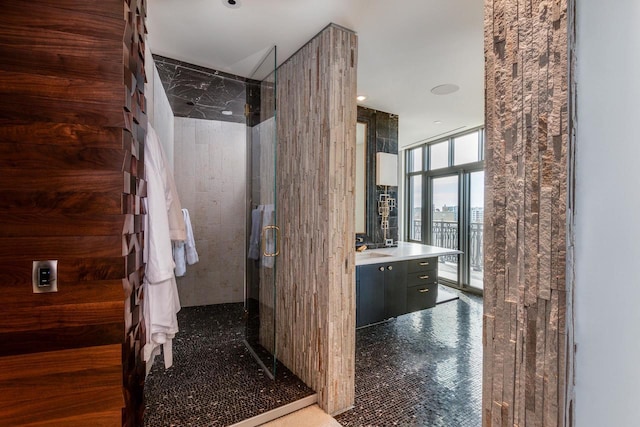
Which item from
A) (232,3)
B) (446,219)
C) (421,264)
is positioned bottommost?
(421,264)

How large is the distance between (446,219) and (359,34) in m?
4.01

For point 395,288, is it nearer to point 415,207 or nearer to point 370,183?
point 370,183

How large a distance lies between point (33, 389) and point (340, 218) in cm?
165

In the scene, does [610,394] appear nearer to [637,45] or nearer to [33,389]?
[637,45]

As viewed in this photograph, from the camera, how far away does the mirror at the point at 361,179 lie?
12.5ft

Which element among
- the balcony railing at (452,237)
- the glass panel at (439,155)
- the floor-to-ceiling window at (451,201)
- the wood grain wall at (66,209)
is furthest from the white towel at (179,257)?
the glass panel at (439,155)

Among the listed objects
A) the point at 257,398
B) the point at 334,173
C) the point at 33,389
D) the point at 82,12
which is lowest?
the point at 257,398

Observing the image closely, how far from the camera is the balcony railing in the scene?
4.85 m

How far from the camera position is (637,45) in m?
0.74

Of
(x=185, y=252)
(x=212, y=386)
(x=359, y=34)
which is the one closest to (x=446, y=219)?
(x=359, y=34)

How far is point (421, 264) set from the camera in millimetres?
3492

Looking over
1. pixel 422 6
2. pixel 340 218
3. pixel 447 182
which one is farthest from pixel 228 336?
pixel 447 182

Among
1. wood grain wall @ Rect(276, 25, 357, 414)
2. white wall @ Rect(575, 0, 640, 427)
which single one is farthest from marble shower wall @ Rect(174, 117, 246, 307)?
white wall @ Rect(575, 0, 640, 427)

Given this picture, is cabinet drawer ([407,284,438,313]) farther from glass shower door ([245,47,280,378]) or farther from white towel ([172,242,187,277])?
white towel ([172,242,187,277])
